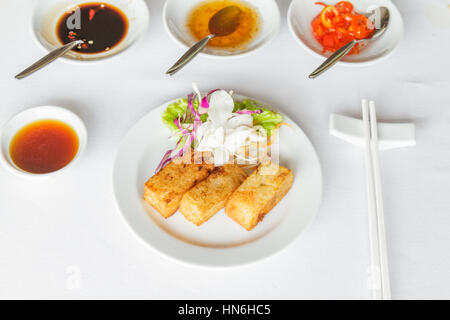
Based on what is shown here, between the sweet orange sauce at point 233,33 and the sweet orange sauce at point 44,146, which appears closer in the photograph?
the sweet orange sauce at point 44,146

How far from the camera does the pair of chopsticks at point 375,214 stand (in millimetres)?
1185

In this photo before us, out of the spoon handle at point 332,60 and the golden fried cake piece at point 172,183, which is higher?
the spoon handle at point 332,60

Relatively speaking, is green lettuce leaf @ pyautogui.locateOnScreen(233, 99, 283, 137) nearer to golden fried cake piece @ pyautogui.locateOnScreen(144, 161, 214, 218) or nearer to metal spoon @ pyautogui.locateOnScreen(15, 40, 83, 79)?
golden fried cake piece @ pyautogui.locateOnScreen(144, 161, 214, 218)

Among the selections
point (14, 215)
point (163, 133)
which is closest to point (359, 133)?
point (163, 133)

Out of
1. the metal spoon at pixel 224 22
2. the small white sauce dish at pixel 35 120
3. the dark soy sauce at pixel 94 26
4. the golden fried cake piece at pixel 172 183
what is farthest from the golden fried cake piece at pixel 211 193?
the dark soy sauce at pixel 94 26

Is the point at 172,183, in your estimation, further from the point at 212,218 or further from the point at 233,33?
the point at 233,33

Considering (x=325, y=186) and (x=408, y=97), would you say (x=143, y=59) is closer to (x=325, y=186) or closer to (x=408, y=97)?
(x=325, y=186)

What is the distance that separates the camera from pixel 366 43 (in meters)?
1.63

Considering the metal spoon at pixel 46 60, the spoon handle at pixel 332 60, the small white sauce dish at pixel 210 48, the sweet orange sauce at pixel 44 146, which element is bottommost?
the sweet orange sauce at pixel 44 146

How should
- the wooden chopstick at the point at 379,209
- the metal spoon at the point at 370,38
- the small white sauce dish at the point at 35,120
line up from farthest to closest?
the metal spoon at the point at 370,38 < the small white sauce dish at the point at 35,120 < the wooden chopstick at the point at 379,209

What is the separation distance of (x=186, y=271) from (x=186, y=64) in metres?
0.78

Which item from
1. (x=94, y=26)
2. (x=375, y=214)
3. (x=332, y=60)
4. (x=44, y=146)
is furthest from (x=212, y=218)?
(x=94, y=26)

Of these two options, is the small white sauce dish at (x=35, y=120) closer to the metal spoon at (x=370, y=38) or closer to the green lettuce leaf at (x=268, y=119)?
the green lettuce leaf at (x=268, y=119)

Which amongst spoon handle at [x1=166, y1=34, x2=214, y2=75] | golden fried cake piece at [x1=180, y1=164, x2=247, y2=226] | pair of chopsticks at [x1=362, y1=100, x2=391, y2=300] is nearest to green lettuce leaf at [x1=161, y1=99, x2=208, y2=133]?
spoon handle at [x1=166, y1=34, x2=214, y2=75]
